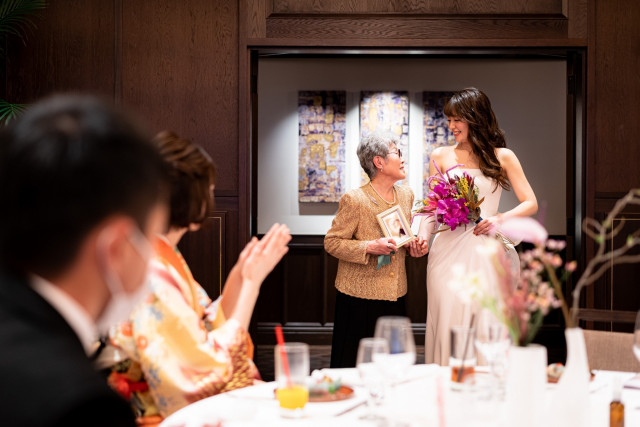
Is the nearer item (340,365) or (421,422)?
(421,422)

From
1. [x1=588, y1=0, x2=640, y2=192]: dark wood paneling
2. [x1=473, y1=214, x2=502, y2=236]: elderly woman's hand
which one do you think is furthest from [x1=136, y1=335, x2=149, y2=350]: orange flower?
[x1=588, y1=0, x2=640, y2=192]: dark wood paneling

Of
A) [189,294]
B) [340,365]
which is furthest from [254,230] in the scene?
[189,294]

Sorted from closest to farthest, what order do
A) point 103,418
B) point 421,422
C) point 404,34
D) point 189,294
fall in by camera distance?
1. point 103,418
2. point 421,422
3. point 189,294
4. point 404,34

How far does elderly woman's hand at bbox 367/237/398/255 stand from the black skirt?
279mm

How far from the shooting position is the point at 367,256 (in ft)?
12.7

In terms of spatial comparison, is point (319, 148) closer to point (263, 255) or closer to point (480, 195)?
point (480, 195)

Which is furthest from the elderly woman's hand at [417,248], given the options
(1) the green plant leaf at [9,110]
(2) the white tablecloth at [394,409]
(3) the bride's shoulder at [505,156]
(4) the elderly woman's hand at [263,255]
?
(1) the green plant leaf at [9,110]

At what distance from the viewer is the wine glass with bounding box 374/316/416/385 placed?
164cm

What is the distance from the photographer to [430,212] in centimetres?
393

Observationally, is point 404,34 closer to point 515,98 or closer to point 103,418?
point 515,98

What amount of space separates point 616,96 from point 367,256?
2.08 metres

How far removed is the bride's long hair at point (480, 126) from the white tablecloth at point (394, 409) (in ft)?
6.90

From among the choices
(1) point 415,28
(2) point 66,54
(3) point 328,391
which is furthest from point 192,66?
(3) point 328,391

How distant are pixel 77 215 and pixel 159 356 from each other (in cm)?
112
